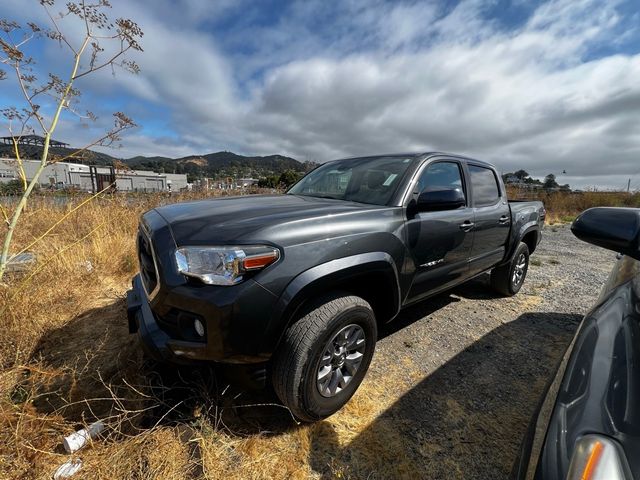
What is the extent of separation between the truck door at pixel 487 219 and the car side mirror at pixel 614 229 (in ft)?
5.26

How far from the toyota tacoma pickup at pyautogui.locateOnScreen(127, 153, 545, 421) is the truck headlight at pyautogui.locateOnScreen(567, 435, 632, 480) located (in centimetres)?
118

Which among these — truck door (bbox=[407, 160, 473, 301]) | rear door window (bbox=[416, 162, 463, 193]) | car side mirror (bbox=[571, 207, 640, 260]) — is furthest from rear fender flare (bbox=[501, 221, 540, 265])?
car side mirror (bbox=[571, 207, 640, 260])

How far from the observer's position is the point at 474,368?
265 centimetres

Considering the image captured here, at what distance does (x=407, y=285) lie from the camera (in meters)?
2.32

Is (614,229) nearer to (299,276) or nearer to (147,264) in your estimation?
(299,276)

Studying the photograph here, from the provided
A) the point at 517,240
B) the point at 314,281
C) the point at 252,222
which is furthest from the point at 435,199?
the point at 517,240

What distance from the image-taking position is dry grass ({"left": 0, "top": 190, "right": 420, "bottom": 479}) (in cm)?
154

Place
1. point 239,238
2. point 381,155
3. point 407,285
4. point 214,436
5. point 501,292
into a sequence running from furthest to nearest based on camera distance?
point 501,292, point 381,155, point 407,285, point 214,436, point 239,238

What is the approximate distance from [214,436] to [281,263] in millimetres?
1053

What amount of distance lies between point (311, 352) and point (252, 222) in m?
0.80

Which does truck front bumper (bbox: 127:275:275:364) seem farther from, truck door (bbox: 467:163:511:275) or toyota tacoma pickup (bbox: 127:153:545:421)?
truck door (bbox: 467:163:511:275)

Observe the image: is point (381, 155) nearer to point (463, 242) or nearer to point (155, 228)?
point (463, 242)

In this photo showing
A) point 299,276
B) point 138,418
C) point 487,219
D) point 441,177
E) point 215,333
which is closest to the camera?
point 215,333

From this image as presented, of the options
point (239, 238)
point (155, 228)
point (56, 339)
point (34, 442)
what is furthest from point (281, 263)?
point (56, 339)
